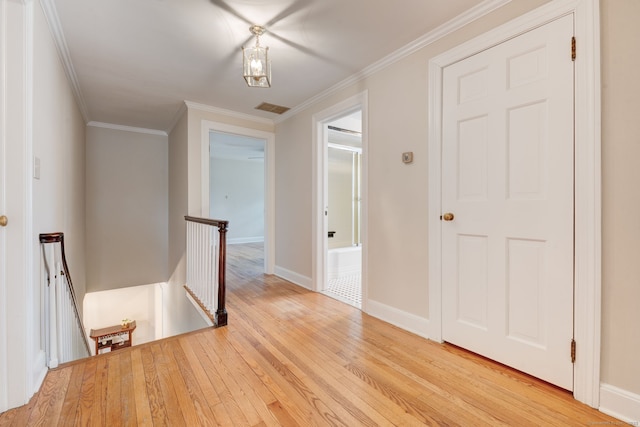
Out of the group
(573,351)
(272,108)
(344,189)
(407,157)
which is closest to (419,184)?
(407,157)

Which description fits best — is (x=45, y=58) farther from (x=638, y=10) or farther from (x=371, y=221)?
(x=638, y=10)

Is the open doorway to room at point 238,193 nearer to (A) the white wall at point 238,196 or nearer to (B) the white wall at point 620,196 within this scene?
(A) the white wall at point 238,196

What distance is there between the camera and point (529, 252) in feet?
5.41

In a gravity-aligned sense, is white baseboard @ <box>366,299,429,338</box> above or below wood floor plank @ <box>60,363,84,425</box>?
above

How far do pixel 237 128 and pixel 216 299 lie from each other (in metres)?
2.37

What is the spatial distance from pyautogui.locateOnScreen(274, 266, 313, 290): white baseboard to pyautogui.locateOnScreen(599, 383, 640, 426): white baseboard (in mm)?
2518

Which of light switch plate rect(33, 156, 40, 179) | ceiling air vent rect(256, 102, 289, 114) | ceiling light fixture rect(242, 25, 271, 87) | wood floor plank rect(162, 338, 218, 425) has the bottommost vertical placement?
wood floor plank rect(162, 338, 218, 425)

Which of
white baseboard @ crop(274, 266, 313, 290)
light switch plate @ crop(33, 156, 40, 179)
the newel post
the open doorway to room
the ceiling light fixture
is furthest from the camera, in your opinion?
the open doorway to room

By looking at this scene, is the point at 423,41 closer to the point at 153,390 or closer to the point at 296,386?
the point at 296,386

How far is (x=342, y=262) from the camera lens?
4133 millimetres

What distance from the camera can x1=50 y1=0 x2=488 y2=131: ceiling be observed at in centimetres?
182

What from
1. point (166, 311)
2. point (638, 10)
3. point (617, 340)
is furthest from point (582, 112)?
point (166, 311)

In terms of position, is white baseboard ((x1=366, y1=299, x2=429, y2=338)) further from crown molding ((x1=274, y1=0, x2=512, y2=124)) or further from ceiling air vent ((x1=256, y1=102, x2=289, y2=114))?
ceiling air vent ((x1=256, y1=102, x2=289, y2=114))

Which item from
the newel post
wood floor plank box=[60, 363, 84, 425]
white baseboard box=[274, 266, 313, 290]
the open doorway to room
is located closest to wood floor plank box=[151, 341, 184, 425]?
wood floor plank box=[60, 363, 84, 425]
